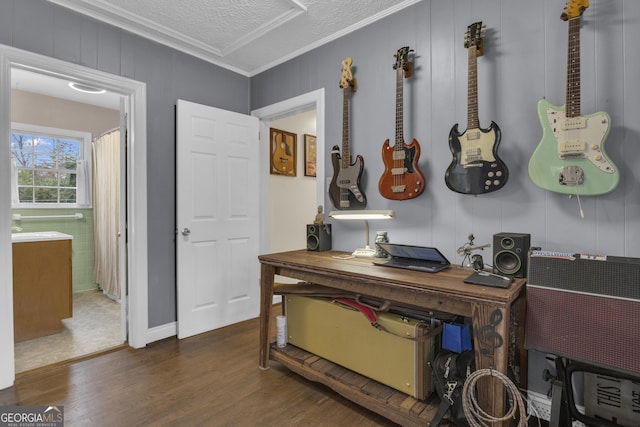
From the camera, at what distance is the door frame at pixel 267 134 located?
2736 mm

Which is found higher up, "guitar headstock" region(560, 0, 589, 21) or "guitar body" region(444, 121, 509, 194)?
"guitar headstock" region(560, 0, 589, 21)

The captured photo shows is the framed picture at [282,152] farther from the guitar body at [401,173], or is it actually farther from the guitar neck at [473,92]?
the guitar neck at [473,92]

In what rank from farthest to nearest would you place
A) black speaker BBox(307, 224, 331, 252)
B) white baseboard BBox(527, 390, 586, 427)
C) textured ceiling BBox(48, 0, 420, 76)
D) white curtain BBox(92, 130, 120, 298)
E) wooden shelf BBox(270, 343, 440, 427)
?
white curtain BBox(92, 130, 120, 298)
black speaker BBox(307, 224, 331, 252)
textured ceiling BBox(48, 0, 420, 76)
white baseboard BBox(527, 390, 586, 427)
wooden shelf BBox(270, 343, 440, 427)

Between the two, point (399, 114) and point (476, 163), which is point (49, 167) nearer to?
point (399, 114)

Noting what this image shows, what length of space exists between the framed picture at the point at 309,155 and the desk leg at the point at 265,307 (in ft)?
6.81

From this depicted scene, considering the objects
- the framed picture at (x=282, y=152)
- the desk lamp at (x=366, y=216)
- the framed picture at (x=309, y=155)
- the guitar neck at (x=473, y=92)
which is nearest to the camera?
the guitar neck at (x=473, y=92)

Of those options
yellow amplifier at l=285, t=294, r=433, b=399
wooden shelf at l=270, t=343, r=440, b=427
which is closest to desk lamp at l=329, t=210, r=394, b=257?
yellow amplifier at l=285, t=294, r=433, b=399

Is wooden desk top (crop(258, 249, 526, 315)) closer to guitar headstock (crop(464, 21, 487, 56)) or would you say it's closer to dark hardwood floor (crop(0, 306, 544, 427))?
dark hardwood floor (crop(0, 306, 544, 427))

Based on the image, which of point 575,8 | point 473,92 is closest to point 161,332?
point 473,92

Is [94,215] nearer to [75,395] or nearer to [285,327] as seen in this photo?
[75,395]

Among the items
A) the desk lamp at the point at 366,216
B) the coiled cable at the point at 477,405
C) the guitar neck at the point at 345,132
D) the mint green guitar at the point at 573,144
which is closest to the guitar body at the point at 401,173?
the desk lamp at the point at 366,216

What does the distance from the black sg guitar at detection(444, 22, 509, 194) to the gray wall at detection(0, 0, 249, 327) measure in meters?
2.25

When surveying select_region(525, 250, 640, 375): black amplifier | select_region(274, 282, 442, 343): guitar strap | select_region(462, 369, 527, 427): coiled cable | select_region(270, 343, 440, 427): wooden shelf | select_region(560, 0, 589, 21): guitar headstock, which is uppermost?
select_region(560, 0, 589, 21): guitar headstock

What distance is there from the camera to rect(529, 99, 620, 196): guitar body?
4.88 feet
